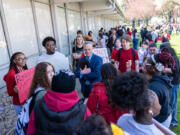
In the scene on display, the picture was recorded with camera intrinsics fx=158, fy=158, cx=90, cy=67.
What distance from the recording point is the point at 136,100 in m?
1.37

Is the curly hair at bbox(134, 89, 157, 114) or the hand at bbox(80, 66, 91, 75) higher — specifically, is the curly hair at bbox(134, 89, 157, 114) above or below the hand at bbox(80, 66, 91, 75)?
above

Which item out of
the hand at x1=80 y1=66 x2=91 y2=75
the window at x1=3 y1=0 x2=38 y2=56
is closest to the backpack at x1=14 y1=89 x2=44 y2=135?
the hand at x1=80 y1=66 x2=91 y2=75

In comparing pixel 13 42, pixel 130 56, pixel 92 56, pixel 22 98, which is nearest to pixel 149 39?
pixel 130 56

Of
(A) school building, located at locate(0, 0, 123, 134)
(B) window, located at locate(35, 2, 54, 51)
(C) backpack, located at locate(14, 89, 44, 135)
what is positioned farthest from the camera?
(B) window, located at locate(35, 2, 54, 51)

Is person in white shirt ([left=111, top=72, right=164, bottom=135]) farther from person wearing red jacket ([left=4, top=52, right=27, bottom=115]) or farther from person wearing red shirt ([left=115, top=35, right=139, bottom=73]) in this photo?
person wearing red shirt ([left=115, top=35, right=139, bottom=73])

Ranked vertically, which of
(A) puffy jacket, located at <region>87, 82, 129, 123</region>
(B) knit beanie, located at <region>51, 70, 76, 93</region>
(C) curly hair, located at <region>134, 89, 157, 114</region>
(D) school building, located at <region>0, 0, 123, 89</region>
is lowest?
(A) puffy jacket, located at <region>87, 82, 129, 123</region>

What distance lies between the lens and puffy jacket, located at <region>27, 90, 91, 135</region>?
Result: 1354 millimetres

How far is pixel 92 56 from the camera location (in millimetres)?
3176

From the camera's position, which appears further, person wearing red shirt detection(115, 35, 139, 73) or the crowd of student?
person wearing red shirt detection(115, 35, 139, 73)

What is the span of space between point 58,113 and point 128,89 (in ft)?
2.08

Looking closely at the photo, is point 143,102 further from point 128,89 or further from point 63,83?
point 63,83

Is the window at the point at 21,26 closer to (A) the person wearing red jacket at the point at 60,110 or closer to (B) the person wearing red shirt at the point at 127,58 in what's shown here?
(B) the person wearing red shirt at the point at 127,58

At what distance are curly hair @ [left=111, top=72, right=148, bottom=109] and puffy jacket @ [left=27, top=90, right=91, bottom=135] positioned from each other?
0.36m

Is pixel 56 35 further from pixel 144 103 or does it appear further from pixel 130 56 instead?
pixel 144 103
